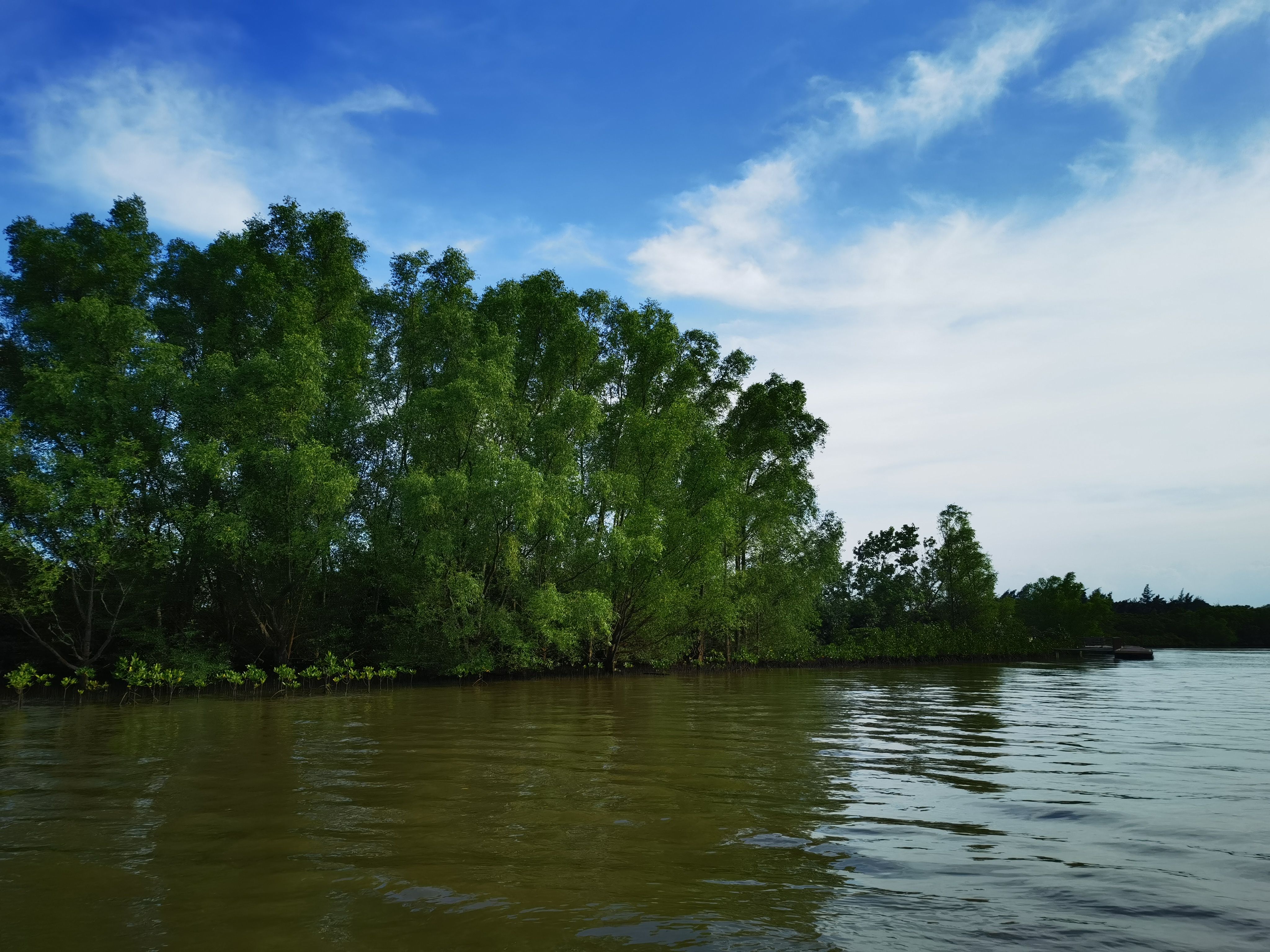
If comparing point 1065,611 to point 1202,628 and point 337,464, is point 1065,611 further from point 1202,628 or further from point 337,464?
point 337,464

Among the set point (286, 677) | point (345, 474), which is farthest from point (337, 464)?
point (286, 677)

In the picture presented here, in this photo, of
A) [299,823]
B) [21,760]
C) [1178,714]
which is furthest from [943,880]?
[1178,714]

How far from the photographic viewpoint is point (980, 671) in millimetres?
43531

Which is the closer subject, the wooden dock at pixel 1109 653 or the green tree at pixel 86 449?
the green tree at pixel 86 449

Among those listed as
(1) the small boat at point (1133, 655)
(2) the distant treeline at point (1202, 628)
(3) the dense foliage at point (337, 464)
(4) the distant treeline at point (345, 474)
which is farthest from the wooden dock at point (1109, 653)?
(3) the dense foliage at point (337, 464)

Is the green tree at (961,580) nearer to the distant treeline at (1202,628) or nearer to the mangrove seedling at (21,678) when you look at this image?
the distant treeline at (1202,628)

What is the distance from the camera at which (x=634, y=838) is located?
6438mm

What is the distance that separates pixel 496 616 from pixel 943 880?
24.9 metres

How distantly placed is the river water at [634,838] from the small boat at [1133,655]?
2198 inches

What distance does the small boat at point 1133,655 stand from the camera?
6178 cm

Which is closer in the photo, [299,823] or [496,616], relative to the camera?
[299,823]

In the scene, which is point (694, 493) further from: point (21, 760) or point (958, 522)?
point (958, 522)

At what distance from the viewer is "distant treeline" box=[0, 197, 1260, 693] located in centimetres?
2422

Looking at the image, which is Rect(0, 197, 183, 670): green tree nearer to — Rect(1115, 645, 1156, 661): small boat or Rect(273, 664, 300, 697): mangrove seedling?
Rect(273, 664, 300, 697): mangrove seedling
